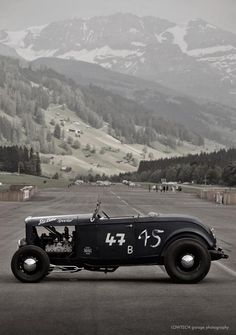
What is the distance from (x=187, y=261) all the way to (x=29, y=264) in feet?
10.7

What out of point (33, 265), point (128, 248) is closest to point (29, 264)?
point (33, 265)

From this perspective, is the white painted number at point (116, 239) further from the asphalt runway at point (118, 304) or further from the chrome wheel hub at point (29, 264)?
the chrome wheel hub at point (29, 264)

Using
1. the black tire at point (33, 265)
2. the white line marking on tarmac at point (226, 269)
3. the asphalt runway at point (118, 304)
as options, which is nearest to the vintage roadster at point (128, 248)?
the black tire at point (33, 265)

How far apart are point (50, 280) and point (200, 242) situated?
3354 mm

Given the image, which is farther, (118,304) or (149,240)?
(149,240)

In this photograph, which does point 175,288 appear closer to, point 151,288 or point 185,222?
point 151,288

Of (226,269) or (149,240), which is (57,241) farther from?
(226,269)

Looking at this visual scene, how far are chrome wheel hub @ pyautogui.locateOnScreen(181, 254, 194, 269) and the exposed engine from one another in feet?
7.79

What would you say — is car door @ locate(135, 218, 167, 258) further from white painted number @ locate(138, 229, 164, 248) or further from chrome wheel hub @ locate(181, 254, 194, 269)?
chrome wheel hub @ locate(181, 254, 194, 269)

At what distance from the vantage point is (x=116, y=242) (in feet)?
47.3

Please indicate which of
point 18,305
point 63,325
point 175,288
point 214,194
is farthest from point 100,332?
point 214,194

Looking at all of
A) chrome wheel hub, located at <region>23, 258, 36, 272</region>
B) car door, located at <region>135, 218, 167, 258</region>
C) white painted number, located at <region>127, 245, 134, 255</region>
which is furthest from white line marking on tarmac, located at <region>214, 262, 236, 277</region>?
chrome wheel hub, located at <region>23, 258, 36, 272</region>

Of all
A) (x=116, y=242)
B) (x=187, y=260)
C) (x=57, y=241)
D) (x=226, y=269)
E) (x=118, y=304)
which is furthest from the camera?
(x=226, y=269)

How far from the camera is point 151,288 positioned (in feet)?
46.0
